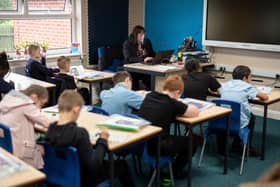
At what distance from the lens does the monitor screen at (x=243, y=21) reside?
215 inches

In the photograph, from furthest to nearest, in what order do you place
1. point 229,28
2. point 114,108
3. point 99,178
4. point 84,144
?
point 229,28 < point 114,108 < point 99,178 < point 84,144

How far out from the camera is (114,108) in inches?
139

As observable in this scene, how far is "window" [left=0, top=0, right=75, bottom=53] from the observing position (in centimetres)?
599

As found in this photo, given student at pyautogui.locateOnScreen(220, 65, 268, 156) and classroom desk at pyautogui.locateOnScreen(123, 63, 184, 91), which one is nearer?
student at pyautogui.locateOnScreen(220, 65, 268, 156)

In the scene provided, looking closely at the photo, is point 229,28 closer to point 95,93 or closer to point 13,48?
point 95,93

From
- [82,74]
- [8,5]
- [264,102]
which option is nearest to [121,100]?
[264,102]

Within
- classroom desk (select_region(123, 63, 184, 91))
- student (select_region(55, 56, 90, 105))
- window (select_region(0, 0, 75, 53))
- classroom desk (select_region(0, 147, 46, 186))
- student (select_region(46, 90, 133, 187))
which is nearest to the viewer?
classroom desk (select_region(0, 147, 46, 186))

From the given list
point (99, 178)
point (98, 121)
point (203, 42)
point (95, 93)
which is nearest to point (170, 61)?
point (203, 42)

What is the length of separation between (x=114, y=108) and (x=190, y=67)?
3.82 feet

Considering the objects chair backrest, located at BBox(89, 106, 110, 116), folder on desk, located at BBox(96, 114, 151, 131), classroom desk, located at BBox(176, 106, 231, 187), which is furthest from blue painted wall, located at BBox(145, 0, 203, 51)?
folder on desk, located at BBox(96, 114, 151, 131)

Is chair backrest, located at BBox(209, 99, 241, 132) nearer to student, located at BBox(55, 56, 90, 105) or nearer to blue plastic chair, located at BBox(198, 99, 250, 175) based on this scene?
blue plastic chair, located at BBox(198, 99, 250, 175)

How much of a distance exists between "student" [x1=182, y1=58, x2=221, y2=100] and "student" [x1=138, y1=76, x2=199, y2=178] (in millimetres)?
888

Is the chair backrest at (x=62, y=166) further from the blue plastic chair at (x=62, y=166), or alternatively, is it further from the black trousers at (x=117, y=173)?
the black trousers at (x=117, y=173)

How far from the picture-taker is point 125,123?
289 centimetres
